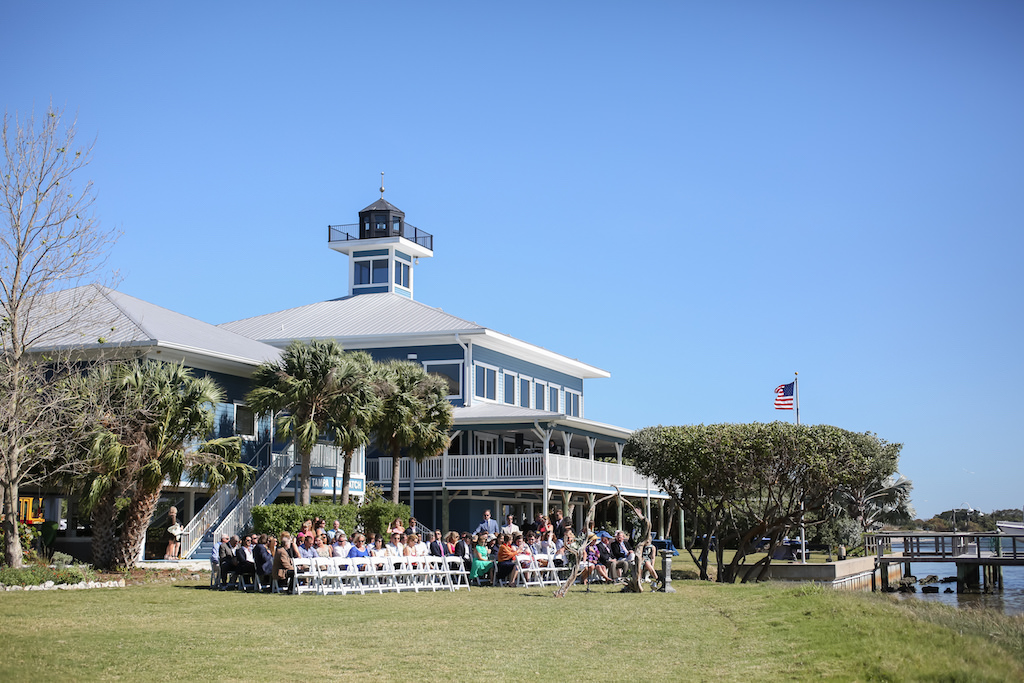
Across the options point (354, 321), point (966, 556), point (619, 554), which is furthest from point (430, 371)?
point (966, 556)

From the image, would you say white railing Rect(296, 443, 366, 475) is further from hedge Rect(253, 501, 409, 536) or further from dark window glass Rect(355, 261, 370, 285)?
dark window glass Rect(355, 261, 370, 285)

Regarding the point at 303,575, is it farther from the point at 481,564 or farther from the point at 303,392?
the point at 303,392

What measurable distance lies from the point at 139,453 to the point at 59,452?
1570mm

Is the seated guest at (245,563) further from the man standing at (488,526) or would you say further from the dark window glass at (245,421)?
the dark window glass at (245,421)

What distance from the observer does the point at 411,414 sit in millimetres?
30000

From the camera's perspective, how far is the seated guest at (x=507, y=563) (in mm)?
22016

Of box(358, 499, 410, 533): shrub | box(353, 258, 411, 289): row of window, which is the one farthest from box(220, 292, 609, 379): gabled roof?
box(358, 499, 410, 533): shrub

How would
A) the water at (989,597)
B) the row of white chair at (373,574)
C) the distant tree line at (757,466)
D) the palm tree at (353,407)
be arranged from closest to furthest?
the row of white chair at (373,574), the distant tree line at (757,466), the palm tree at (353,407), the water at (989,597)

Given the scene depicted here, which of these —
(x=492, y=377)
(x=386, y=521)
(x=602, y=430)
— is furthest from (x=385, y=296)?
(x=386, y=521)

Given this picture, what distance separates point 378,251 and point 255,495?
18165 millimetres

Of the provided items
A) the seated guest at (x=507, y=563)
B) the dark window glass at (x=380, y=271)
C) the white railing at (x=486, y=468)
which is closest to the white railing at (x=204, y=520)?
the seated guest at (x=507, y=563)

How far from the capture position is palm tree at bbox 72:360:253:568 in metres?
22.0

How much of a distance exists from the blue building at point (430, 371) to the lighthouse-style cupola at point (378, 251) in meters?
0.05

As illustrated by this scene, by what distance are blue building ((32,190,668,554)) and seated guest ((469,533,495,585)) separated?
6.47m
